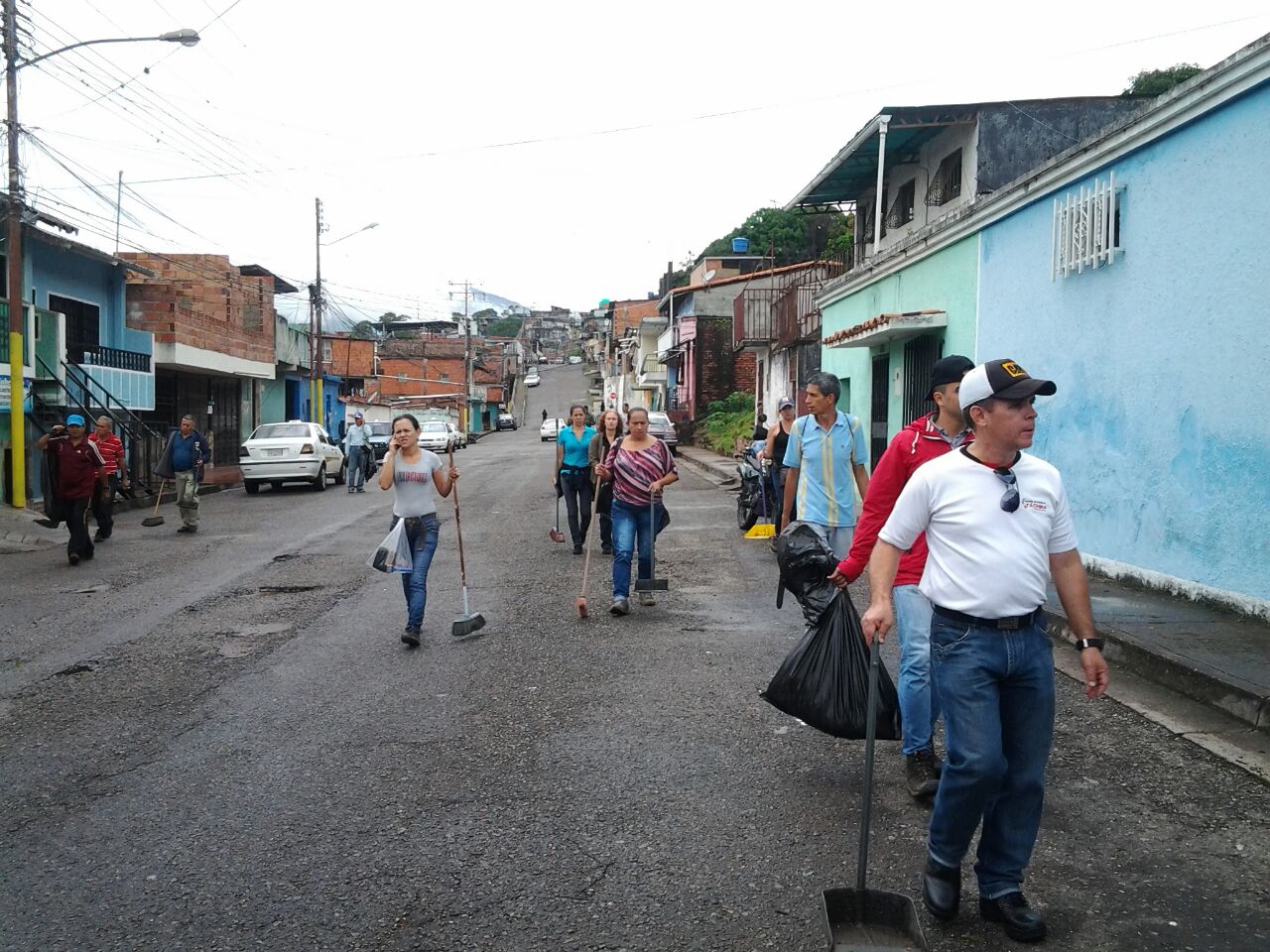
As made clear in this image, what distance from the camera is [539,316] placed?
167 metres

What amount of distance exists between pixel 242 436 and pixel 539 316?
13318cm

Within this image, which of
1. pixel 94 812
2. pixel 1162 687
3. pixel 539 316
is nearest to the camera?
pixel 94 812

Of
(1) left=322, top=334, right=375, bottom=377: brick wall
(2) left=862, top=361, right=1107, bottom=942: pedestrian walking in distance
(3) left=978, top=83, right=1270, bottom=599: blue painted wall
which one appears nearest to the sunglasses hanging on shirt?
(2) left=862, top=361, right=1107, bottom=942: pedestrian walking in distance

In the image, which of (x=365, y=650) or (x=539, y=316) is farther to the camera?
(x=539, y=316)

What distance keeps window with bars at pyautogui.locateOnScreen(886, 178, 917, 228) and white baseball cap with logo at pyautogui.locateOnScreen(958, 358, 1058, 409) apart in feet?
64.8

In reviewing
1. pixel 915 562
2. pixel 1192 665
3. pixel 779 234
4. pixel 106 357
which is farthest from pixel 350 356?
pixel 915 562

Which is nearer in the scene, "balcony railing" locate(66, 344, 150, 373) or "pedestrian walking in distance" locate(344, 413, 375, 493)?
"balcony railing" locate(66, 344, 150, 373)

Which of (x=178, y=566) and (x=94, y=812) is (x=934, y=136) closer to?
(x=178, y=566)

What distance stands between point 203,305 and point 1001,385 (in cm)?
3191

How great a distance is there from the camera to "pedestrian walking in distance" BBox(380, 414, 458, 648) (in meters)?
7.73

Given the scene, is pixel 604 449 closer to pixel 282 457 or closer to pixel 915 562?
pixel 915 562

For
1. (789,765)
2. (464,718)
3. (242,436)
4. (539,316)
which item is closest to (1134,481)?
(789,765)

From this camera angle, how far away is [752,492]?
14.7 metres

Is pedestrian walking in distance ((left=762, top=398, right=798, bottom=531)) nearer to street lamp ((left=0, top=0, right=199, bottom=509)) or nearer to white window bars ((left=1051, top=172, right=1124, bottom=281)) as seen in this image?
white window bars ((left=1051, top=172, right=1124, bottom=281))
